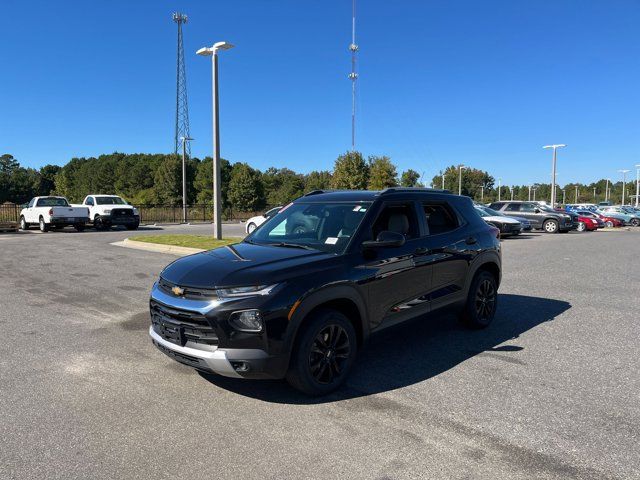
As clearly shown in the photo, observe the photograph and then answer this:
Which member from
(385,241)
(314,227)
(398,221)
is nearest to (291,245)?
(314,227)

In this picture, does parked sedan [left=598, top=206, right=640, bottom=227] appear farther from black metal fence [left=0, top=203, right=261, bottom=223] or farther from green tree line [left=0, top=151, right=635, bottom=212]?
black metal fence [left=0, top=203, right=261, bottom=223]

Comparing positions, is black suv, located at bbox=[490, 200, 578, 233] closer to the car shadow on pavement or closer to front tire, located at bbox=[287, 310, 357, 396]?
the car shadow on pavement

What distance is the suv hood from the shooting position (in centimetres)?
377

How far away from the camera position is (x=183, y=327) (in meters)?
3.83

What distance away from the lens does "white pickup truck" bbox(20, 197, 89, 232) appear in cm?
2383

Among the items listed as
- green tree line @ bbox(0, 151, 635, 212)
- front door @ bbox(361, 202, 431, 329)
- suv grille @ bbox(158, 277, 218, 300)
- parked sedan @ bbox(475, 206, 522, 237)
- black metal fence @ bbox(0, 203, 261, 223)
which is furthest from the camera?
green tree line @ bbox(0, 151, 635, 212)

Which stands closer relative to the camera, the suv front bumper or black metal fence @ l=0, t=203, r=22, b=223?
the suv front bumper

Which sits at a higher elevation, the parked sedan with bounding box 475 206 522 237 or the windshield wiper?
the windshield wiper

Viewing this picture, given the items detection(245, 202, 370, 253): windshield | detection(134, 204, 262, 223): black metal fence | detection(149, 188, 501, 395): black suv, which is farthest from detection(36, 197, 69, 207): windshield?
detection(149, 188, 501, 395): black suv

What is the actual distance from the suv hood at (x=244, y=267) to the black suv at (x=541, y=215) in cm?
2613

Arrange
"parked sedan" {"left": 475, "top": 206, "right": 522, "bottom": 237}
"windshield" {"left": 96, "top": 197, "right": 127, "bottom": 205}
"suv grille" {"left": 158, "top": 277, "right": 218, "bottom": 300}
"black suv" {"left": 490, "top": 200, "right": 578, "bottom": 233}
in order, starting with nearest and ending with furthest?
"suv grille" {"left": 158, "top": 277, "right": 218, "bottom": 300}, "parked sedan" {"left": 475, "top": 206, "right": 522, "bottom": 237}, "windshield" {"left": 96, "top": 197, "right": 127, "bottom": 205}, "black suv" {"left": 490, "top": 200, "right": 578, "bottom": 233}

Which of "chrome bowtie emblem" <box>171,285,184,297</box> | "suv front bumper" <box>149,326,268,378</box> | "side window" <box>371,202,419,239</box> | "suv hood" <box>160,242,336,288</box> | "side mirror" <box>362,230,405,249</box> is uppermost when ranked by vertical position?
"side window" <box>371,202,419,239</box>

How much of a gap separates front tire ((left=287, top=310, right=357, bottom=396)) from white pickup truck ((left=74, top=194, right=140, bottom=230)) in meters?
24.4

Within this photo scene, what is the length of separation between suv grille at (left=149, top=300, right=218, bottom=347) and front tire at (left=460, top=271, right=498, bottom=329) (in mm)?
3417
